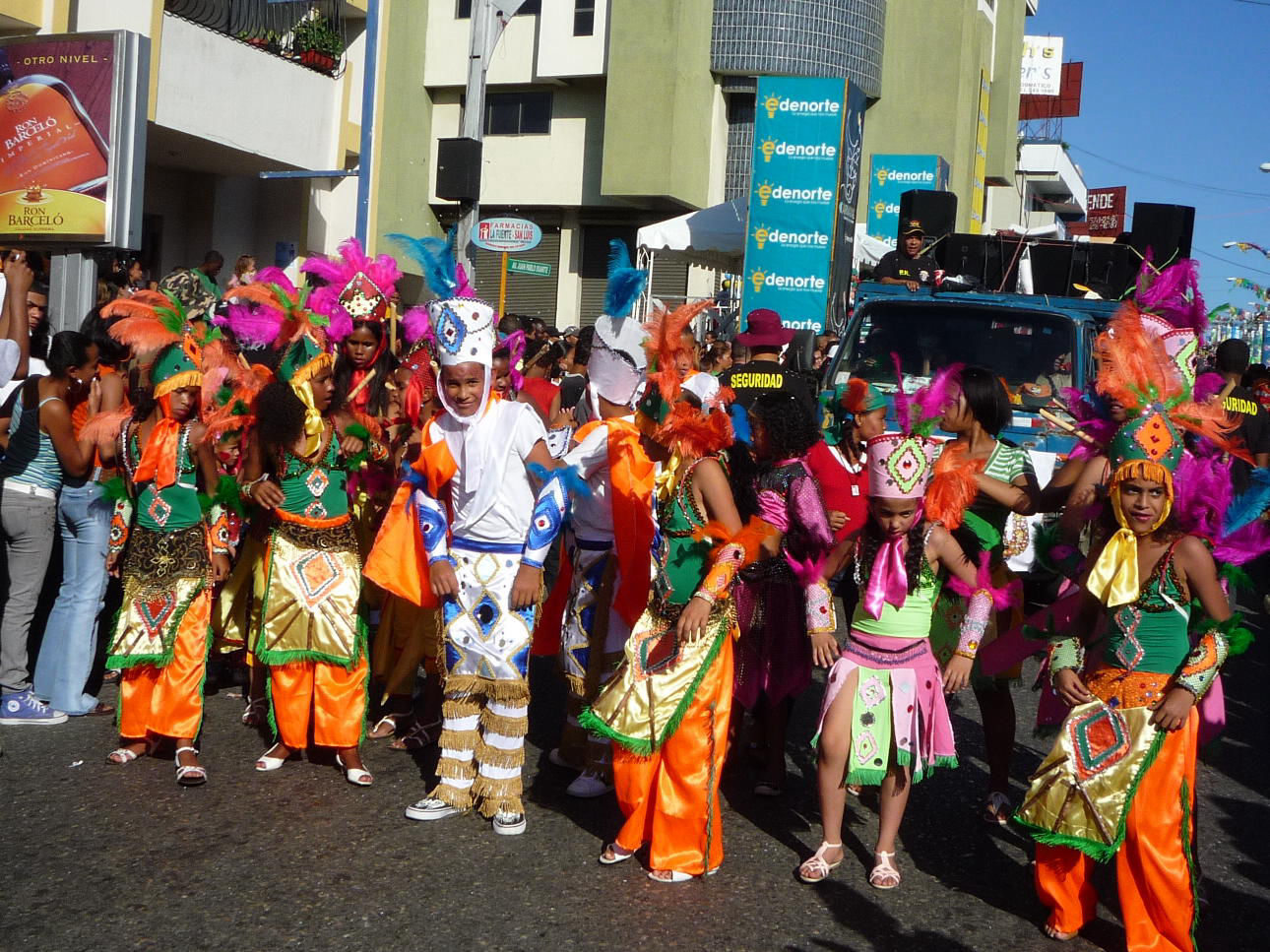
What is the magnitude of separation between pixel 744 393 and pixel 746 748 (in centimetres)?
232

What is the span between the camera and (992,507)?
5109 mm

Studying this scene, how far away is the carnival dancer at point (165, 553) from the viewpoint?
5484 millimetres

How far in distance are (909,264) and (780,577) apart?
5944mm

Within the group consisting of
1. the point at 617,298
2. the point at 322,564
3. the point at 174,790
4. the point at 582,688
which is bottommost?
the point at 174,790

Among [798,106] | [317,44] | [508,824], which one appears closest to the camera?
[508,824]

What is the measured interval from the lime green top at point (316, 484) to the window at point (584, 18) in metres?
23.8

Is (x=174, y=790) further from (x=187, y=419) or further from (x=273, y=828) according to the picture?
(x=187, y=419)

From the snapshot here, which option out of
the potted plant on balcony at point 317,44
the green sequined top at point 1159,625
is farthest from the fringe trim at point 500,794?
the potted plant on balcony at point 317,44

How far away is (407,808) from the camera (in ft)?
16.9

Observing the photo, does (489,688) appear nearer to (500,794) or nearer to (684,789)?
(500,794)

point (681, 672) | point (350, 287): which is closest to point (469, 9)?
point (350, 287)

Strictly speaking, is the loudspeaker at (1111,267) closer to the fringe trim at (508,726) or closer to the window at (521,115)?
the fringe trim at (508,726)

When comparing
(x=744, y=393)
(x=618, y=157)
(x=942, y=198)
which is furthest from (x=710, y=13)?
(x=744, y=393)

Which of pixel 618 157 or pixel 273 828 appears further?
pixel 618 157
